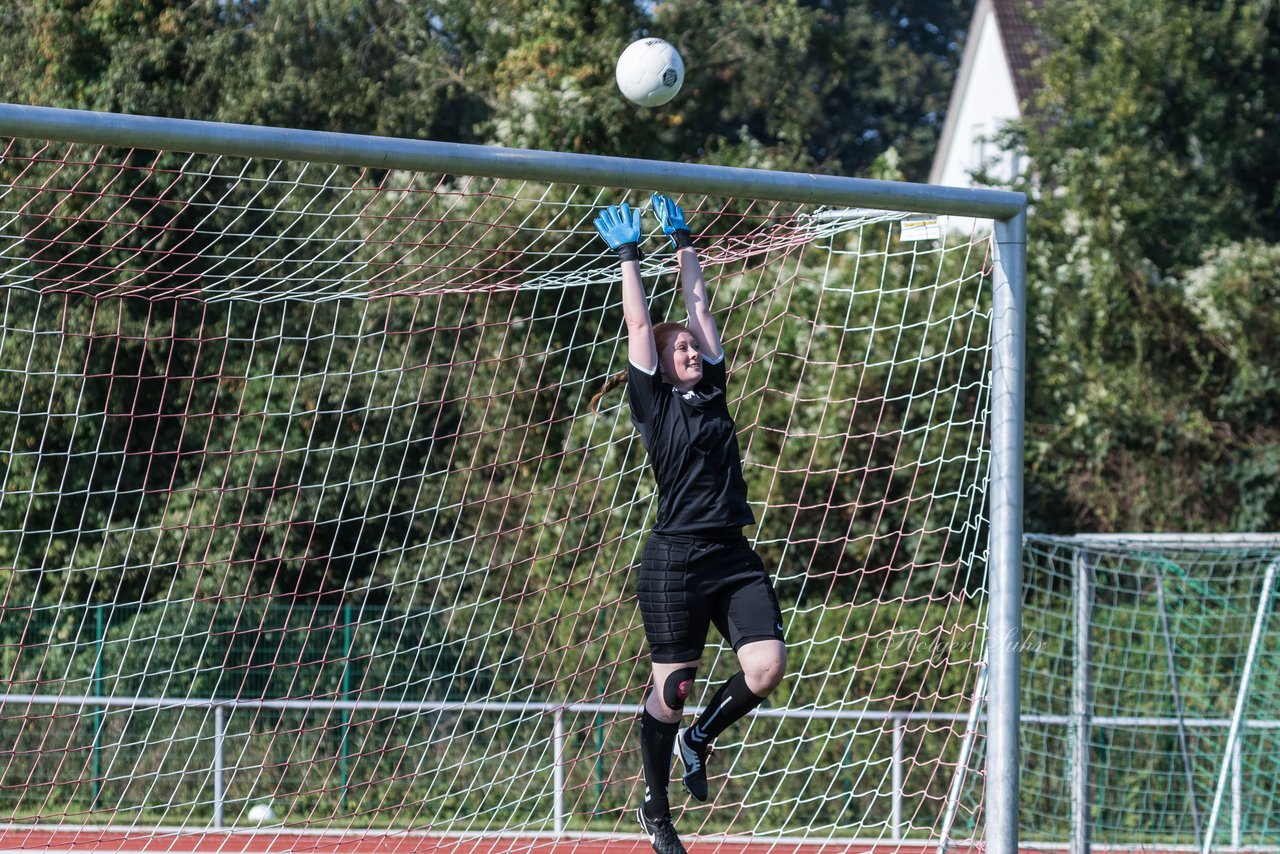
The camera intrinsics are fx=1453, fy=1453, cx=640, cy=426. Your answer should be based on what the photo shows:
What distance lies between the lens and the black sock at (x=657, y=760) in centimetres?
501

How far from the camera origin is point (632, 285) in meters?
4.81

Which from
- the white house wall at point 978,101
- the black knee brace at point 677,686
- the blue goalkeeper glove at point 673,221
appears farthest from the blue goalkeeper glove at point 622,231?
the white house wall at point 978,101

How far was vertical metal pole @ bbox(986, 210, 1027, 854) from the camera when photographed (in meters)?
5.35

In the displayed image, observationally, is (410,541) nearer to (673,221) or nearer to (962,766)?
(962,766)

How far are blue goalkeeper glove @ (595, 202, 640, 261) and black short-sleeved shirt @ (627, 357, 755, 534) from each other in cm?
39

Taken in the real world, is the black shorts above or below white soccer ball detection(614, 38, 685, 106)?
below

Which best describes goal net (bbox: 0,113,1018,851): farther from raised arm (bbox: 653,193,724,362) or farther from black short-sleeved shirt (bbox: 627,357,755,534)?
black short-sleeved shirt (bbox: 627,357,755,534)

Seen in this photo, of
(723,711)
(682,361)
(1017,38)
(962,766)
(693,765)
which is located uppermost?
(1017,38)

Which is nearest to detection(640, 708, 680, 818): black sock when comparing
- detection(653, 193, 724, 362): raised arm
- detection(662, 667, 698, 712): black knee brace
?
detection(662, 667, 698, 712): black knee brace

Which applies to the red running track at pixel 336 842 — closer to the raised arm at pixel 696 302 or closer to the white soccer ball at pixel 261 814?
the white soccer ball at pixel 261 814

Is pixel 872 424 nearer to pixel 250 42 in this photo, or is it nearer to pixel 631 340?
pixel 631 340

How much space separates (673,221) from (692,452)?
2.75 feet

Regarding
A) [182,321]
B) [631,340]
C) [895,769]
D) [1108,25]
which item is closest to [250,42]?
[182,321]

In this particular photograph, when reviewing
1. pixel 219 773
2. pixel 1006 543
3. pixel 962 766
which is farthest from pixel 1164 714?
pixel 219 773
